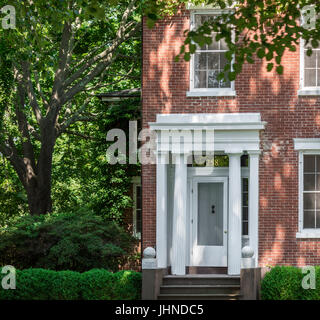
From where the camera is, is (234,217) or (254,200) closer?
(234,217)

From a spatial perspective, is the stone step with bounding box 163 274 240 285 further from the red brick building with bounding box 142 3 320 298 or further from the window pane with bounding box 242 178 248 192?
the window pane with bounding box 242 178 248 192

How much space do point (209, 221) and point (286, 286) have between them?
3.11 meters

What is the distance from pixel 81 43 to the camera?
2859 centimetres

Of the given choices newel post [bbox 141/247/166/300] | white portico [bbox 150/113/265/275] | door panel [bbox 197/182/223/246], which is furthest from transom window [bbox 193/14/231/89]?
newel post [bbox 141/247/166/300]

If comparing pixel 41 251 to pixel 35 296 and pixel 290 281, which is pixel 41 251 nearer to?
pixel 35 296

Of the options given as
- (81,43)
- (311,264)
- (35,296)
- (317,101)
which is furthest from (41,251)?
(81,43)

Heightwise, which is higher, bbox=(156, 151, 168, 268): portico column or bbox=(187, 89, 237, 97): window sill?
bbox=(187, 89, 237, 97): window sill

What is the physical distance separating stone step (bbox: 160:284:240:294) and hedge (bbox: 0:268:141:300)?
754mm

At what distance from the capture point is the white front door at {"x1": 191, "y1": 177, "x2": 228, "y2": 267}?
18.3 metres

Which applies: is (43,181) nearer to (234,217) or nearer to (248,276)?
(234,217)

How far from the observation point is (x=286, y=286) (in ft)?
53.0

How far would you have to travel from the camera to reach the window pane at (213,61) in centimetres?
1805

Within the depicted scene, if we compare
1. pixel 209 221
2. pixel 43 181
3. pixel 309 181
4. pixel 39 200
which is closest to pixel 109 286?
pixel 209 221
